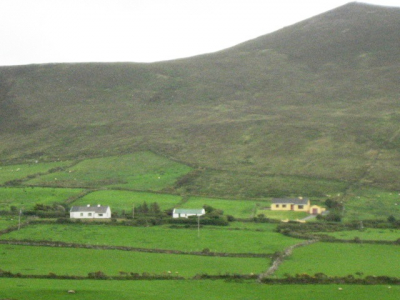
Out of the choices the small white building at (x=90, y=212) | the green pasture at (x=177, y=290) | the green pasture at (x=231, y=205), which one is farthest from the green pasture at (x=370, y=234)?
the small white building at (x=90, y=212)

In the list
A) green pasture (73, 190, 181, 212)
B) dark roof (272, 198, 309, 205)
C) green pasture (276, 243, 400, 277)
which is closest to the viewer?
green pasture (276, 243, 400, 277)

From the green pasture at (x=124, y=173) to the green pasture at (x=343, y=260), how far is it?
154ft

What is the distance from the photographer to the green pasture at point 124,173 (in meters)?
106

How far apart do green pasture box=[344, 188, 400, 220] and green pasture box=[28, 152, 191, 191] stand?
31.0m

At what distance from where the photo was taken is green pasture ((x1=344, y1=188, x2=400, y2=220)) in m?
81.9

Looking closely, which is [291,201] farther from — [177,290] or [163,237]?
[177,290]

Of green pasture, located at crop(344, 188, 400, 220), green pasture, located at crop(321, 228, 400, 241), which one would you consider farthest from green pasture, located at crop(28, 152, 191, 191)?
green pasture, located at crop(321, 228, 400, 241)

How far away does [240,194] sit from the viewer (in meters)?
98.4

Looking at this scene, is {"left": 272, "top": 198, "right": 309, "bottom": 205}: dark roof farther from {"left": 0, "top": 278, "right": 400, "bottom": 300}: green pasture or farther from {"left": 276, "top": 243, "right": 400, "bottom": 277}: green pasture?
{"left": 0, "top": 278, "right": 400, "bottom": 300}: green pasture

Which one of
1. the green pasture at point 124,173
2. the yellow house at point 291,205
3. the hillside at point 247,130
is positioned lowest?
the yellow house at point 291,205

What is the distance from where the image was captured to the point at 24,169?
411 feet

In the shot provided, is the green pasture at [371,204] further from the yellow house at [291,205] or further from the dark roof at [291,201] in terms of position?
the dark roof at [291,201]

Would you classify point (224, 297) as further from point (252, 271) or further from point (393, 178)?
point (393, 178)

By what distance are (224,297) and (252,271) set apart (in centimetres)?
946
